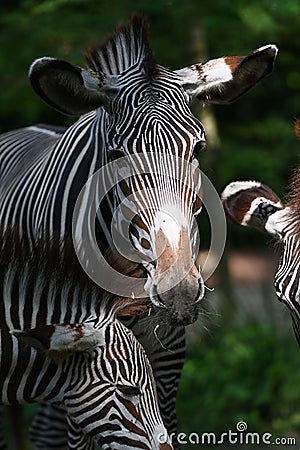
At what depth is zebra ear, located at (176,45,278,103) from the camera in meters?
6.03

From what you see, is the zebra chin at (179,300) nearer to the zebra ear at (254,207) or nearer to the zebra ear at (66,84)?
the zebra ear at (254,207)

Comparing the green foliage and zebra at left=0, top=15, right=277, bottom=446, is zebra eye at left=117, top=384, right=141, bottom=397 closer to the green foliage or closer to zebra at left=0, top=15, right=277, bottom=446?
zebra at left=0, top=15, right=277, bottom=446

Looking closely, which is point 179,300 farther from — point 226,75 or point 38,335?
point 226,75

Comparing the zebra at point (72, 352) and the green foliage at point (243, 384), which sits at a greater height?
the zebra at point (72, 352)

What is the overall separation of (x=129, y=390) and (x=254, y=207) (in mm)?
1501

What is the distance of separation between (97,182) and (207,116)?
247 inches

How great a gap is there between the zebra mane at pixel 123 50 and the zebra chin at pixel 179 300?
1618mm

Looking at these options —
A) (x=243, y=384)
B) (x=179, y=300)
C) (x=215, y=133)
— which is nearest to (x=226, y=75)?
(x=179, y=300)

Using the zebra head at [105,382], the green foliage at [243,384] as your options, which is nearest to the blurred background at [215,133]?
the green foliage at [243,384]

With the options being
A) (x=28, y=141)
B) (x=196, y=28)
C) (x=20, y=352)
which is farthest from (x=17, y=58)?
(x=20, y=352)

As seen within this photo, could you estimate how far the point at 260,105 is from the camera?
19766mm

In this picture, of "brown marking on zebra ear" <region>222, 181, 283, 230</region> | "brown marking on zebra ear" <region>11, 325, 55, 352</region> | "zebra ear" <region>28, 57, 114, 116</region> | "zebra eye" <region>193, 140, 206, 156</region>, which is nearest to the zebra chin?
"brown marking on zebra ear" <region>11, 325, 55, 352</region>

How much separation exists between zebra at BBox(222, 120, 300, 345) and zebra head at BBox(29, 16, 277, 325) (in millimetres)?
359

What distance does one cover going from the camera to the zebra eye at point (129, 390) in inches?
193
